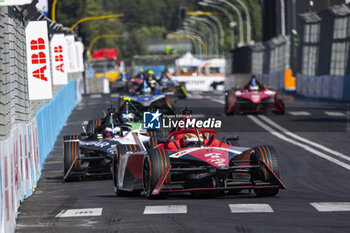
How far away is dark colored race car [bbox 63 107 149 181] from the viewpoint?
1605 centimetres

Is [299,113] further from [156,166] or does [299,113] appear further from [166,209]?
[166,209]

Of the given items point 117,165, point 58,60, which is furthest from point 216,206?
point 58,60

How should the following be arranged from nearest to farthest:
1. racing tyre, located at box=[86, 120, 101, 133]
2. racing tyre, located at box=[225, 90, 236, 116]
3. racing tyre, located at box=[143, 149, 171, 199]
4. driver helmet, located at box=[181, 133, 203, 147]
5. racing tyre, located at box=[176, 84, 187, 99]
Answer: racing tyre, located at box=[143, 149, 171, 199] → driver helmet, located at box=[181, 133, 203, 147] → racing tyre, located at box=[86, 120, 101, 133] → racing tyre, located at box=[225, 90, 236, 116] → racing tyre, located at box=[176, 84, 187, 99]

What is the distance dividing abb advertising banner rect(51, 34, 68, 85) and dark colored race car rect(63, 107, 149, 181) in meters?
7.92

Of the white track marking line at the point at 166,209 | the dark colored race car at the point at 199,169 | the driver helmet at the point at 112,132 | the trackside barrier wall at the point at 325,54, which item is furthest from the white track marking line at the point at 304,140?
the trackside barrier wall at the point at 325,54

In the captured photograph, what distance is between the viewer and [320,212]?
32.2 ft

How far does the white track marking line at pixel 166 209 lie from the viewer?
1032 centimetres

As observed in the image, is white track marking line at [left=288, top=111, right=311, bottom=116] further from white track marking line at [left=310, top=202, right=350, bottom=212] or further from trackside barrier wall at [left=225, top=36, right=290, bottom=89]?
trackside barrier wall at [left=225, top=36, right=290, bottom=89]

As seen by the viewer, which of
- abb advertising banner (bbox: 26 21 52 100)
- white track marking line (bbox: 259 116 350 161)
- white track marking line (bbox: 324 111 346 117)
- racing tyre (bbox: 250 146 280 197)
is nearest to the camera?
racing tyre (bbox: 250 146 280 197)

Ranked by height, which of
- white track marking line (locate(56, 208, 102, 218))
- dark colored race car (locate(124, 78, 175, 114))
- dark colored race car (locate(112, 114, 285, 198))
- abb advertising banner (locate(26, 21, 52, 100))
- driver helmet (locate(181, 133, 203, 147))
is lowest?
dark colored race car (locate(124, 78, 175, 114))

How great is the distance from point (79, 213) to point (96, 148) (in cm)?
576

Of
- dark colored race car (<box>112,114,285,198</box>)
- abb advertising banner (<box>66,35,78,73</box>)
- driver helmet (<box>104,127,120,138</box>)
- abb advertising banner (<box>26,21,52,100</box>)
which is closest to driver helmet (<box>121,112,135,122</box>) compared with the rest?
driver helmet (<box>104,127,120,138</box>)

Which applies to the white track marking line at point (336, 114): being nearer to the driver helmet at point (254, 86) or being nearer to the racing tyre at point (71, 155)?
the driver helmet at point (254, 86)

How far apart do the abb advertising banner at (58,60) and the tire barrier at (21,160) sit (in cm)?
76
